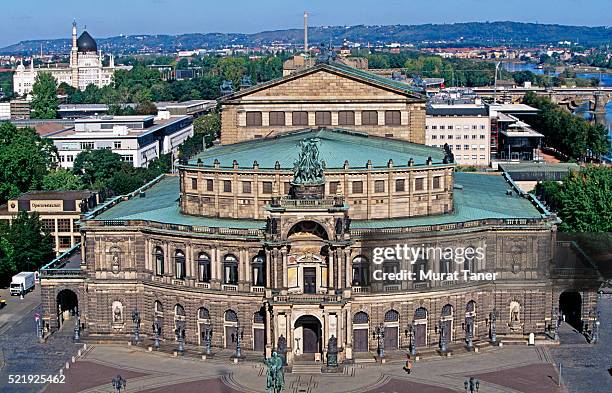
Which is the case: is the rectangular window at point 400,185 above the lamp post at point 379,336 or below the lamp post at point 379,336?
above

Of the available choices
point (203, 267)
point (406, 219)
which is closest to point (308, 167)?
point (406, 219)

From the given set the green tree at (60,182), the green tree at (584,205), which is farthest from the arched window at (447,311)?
the green tree at (60,182)

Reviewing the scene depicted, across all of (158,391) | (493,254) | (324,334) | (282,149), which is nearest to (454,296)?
(493,254)

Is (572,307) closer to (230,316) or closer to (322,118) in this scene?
(322,118)

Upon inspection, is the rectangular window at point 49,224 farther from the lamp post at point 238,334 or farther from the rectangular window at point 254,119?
the lamp post at point 238,334

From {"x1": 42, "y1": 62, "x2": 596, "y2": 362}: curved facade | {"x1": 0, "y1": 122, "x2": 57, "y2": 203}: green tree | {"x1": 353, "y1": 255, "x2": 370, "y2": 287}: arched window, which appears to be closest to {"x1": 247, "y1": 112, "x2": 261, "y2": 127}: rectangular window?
{"x1": 42, "y1": 62, "x2": 596, "y2": 362}: curved facade

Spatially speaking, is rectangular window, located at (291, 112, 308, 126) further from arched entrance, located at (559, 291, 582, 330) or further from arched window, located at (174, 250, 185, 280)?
arched entrance, located at (559, 291, 582, 330)
